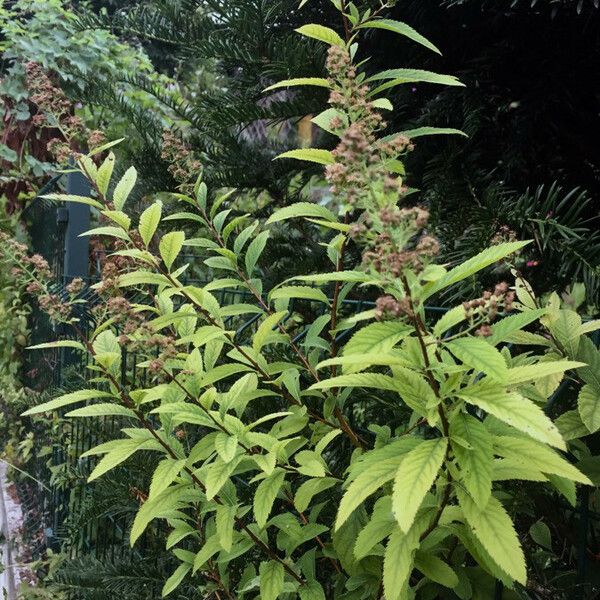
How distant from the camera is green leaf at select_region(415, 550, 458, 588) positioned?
4.59 feet

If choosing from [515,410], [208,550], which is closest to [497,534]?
[515,410]

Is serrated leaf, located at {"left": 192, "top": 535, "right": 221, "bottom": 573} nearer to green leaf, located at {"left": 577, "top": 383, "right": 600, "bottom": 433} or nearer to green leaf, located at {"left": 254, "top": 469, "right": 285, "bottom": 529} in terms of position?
green leaf, located at {"left": 254, "top": 469, "right": 285, "bottom": 529}

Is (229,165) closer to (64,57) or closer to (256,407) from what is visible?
(256,407)

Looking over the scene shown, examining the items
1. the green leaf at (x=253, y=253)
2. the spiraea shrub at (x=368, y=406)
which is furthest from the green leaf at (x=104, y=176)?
the green leaf at (x=253, y=253)

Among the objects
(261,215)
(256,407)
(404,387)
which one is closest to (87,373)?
(261,215)

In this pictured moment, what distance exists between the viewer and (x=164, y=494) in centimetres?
174

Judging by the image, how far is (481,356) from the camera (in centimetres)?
112

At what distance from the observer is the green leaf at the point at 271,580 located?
1590mm

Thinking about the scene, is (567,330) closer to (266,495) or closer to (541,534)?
(541,534)

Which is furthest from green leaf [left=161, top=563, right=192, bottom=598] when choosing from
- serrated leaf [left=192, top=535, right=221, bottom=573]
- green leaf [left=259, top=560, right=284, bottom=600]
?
green leaf [left=259, top=560, right=284, bottom=600]

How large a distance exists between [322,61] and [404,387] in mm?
1397

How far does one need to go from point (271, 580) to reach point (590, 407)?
0.79 metres

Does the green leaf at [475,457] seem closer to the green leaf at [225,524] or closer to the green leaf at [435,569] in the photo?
the green leaf at [435,569]

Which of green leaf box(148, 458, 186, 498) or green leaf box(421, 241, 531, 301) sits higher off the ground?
green leaf box(421, 241, 531, 301)
